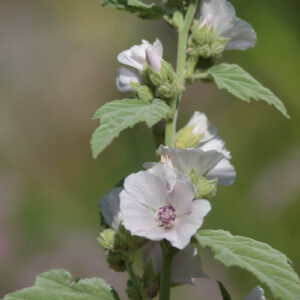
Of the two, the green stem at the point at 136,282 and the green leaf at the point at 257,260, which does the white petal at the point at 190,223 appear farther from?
the green stem at the point at 136,282

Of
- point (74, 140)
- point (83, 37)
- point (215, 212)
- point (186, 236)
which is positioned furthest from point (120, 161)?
point (186, 236)

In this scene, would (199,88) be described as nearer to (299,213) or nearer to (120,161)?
(120,161)

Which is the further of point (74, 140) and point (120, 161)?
point (74, 140)

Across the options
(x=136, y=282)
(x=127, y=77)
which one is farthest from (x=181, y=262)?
(x=127, y=77)

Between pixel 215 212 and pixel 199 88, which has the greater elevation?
pixel 199 88

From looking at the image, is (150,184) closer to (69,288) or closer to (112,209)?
(112,209)
